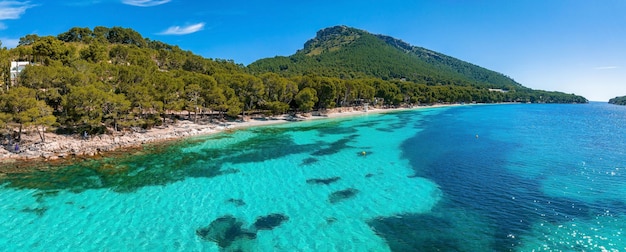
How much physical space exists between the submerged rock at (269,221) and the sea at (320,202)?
6cm

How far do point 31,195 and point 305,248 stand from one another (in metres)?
21.7

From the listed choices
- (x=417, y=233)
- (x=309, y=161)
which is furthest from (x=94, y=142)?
(x=417, y=233)

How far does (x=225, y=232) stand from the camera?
55.3 feet

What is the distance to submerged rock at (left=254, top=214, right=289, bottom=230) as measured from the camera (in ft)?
57.2

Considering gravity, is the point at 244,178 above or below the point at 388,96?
below

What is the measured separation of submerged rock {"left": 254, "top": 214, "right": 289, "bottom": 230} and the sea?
0.06 m

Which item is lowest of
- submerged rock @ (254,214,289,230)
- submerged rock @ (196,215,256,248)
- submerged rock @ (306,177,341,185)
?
submerged rock @ (196,215,256,248)

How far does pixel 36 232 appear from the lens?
16891 millimetres

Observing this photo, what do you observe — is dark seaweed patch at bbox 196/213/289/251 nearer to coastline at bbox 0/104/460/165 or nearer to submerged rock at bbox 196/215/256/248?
submerged rock at bbox 196/215/256/248

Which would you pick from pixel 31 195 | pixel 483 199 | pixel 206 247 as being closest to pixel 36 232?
pixel 31 195

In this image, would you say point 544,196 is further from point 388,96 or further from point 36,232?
point 388,96

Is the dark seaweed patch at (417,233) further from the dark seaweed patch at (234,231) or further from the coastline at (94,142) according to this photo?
the coastline at (94,142)

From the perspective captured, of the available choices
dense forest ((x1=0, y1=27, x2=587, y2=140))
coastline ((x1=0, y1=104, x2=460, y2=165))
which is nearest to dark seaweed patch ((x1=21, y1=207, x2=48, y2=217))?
coastline ((x1=0, y1=104, x2=460, y2=165))

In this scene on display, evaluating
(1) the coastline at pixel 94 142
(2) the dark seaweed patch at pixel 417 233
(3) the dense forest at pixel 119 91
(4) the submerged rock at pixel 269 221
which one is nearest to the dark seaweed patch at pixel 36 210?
(4) the submerged rock at pixel 269 221
